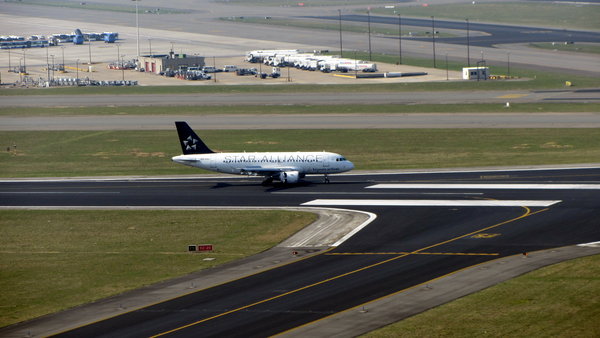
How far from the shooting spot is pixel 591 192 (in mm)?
94438

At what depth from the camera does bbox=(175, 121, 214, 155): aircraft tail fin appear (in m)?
107

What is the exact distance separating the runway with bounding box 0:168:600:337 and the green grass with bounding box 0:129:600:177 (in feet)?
28.6

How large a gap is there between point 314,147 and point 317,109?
38141 mm

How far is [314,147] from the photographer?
13162 centimetres

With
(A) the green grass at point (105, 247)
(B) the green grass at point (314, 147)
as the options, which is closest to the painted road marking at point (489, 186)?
(B) the green grass at point (314, 147)

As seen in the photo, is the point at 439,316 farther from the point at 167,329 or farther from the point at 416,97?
the point at 416,97

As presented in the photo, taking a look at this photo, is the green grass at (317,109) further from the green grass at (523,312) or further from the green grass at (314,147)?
the green grass at (523,312)

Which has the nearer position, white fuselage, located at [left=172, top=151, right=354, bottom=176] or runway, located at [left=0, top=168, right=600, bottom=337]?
runway, located at [left=0, top=168, right=600, bottom=337]

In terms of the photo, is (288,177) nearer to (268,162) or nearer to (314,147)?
(268,162)

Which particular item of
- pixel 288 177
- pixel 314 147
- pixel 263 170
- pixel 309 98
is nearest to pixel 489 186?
pixel 288 177

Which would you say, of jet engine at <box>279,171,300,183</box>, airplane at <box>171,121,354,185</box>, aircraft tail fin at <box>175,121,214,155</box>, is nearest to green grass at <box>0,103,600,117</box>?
aircraft tail fin at <box>175,121,214,155</box>

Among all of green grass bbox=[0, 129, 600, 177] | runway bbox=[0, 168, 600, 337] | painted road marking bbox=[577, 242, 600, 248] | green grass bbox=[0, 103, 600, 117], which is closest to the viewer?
runway bbox=[0, 168, 600, 337]

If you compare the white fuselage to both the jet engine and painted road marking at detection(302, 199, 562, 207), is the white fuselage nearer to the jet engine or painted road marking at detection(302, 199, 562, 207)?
the jet engine

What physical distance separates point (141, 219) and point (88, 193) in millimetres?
18389
